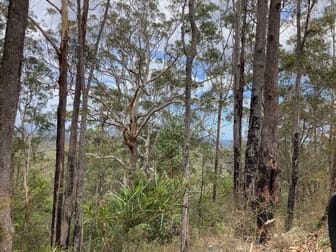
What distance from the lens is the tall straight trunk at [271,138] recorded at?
4.26 m

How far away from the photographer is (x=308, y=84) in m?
12.1

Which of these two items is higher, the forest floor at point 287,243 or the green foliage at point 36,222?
the forest floor at point 287,243

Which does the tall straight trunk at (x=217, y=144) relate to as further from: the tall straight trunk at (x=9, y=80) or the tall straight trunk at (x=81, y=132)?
the tall straight trunk at (x=9, y=80)

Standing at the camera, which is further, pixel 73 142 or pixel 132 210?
pixel 73 142

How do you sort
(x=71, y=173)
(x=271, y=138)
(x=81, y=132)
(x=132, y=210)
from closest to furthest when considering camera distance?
(x=132, y=210)
(x=271, y=138)
(x=81, y=132)
(x=71, y=173)

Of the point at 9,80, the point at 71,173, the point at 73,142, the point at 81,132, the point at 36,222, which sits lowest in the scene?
the point at 36,222

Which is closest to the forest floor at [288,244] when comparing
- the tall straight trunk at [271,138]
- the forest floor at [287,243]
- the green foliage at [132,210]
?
the forest floor at [287,243]

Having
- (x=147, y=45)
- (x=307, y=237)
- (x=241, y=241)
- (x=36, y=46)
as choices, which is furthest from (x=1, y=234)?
(x=147, y=45)

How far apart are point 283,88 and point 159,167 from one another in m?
5.95

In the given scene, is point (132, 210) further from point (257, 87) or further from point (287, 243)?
point (257, 87)

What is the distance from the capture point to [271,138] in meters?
4.33

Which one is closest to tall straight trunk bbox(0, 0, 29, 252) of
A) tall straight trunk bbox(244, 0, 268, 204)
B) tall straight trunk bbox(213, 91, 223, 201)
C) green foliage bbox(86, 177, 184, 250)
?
green foliage bbox(86, 177, 184, 250)

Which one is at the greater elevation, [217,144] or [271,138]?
[271,138]

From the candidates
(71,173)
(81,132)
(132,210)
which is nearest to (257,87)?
(132,210)
